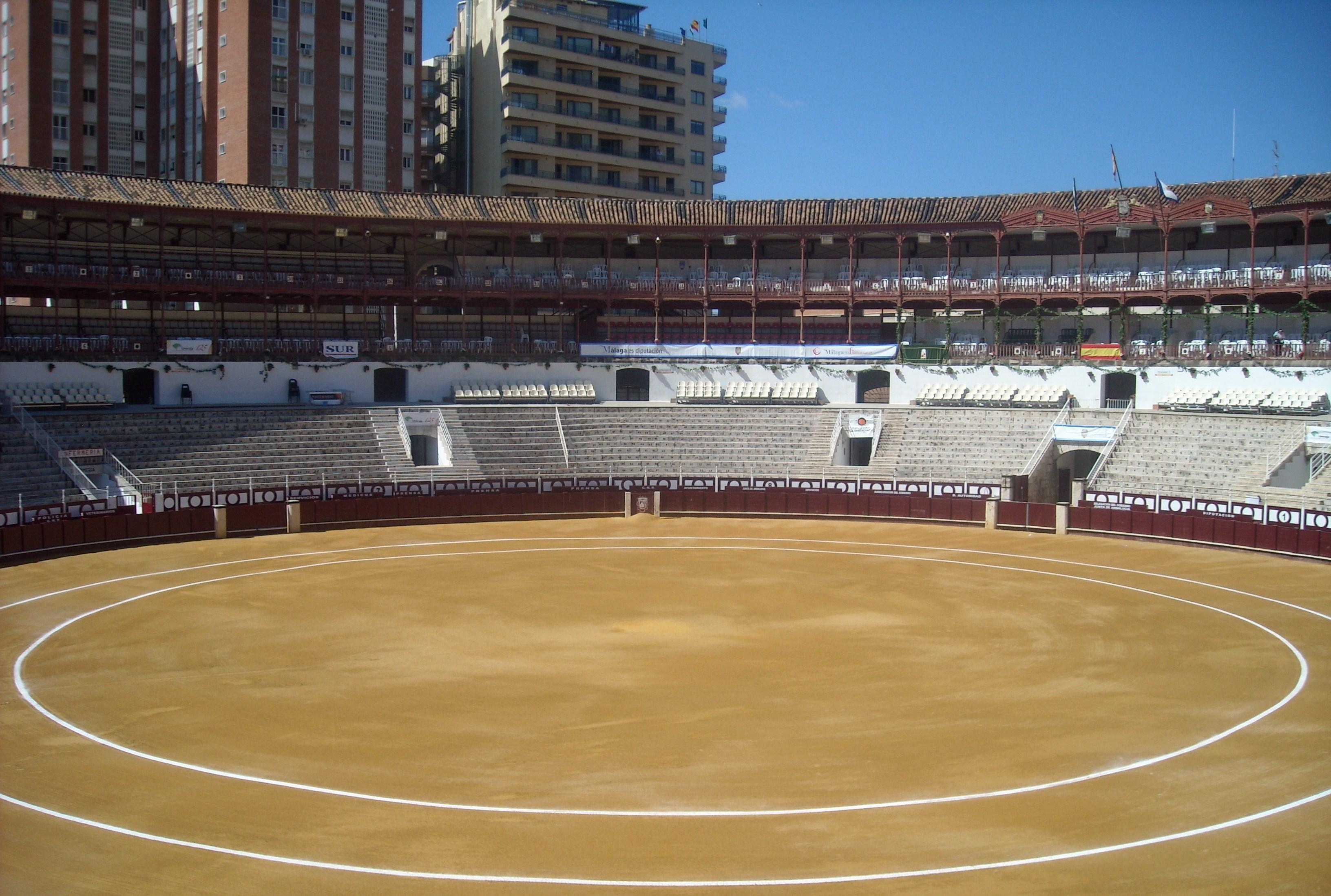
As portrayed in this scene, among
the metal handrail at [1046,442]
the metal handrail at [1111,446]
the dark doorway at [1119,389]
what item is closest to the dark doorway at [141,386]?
the metal handrail at [1046,442]

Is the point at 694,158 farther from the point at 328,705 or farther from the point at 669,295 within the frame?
the point at 328,705

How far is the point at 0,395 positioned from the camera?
50.5m

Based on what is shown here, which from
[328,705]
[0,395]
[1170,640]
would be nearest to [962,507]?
[1170,640]

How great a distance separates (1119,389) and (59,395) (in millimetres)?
52321

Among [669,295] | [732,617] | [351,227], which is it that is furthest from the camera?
[669,295]

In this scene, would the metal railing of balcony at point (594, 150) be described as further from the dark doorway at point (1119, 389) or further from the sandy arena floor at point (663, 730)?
the sandy arena floor at point (663, 730)

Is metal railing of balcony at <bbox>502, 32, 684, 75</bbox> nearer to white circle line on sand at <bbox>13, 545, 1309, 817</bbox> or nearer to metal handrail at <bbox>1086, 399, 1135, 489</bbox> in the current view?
metal handrail at <bbox>1086, 399, 1135, 489</bbox>

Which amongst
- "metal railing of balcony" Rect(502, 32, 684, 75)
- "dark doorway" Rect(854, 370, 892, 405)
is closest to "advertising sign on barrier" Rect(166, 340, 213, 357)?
"dark doorway" Rect(854, 370, 892, 405)

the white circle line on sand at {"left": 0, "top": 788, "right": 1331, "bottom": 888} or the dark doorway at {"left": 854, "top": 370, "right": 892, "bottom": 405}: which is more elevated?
the dark doorway at {"left": 854, "top": 370, "right": 892, "bottom": 405}

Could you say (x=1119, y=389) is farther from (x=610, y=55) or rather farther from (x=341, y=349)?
(x=610, y=55)

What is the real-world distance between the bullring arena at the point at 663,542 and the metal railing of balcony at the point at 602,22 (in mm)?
31365

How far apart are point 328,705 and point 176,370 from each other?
4076cm

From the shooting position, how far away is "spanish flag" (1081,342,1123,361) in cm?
5844

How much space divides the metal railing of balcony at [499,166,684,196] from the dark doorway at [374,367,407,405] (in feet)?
115
